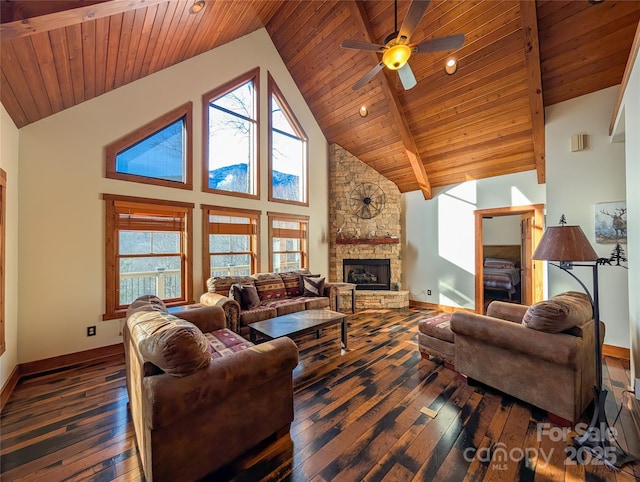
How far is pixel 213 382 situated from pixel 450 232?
5.41m

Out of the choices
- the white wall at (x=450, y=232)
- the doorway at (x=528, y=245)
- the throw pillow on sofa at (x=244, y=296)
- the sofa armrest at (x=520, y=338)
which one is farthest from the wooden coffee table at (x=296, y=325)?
the doorway at (x=528, y=245)

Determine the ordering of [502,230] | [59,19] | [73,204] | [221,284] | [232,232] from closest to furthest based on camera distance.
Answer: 1. [59,19]
2. [73,204]
3. [221,284]
4. [232,232]
5. [502,230]

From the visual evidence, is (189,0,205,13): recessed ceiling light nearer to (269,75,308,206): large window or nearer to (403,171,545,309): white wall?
(269,75,308,206): large window

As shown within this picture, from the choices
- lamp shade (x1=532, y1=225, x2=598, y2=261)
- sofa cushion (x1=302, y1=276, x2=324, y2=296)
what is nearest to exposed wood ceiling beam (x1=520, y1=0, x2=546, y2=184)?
lamp shade (x1=532, y1=225, x2=598, y2=261)

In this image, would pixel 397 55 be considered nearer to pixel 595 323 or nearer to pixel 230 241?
pixel 595 323

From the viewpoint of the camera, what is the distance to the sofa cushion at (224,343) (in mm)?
2373

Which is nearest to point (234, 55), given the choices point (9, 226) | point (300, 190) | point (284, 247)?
point (300, 190)

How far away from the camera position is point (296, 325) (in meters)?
3.07

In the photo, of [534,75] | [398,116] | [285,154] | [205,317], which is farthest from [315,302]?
[534,75]

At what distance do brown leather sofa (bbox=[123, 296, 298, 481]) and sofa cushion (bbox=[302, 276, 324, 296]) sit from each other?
2.87 meters

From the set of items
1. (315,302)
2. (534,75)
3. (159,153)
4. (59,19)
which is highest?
(534,75)

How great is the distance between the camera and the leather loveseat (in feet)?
11.8

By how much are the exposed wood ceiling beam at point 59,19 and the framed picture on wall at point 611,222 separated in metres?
5.56

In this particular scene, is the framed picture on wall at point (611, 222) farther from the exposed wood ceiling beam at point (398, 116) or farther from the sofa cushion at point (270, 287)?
the sofa cushion at point (270, 287)
